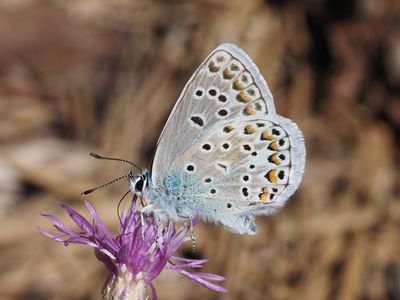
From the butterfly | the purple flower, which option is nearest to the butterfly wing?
the butterfly

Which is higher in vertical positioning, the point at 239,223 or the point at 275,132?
the point at 275,132

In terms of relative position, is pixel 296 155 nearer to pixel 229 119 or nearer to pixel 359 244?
pixel 229 119

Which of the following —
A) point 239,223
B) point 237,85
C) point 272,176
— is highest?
point 237,85

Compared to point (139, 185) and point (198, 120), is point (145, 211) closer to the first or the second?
point (139, 185)

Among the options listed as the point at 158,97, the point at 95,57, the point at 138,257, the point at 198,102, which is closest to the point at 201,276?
the point at 138,257

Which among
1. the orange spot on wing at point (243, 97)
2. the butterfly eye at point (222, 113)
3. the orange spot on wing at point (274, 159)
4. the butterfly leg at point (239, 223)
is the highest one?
the orange spot on wing at point (243, 97)

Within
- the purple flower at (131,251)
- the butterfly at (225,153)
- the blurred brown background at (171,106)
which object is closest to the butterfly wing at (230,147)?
the butterfly at (225,153)

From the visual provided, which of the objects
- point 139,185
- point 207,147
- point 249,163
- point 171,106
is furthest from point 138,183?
point 171,106

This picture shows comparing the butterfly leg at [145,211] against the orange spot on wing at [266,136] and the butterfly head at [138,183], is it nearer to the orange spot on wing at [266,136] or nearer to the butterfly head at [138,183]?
the butterfly head at [138,183]

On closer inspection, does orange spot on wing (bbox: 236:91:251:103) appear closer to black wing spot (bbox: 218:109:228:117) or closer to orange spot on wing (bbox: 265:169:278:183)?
black wing spot (bbox: 218:109:228:117)
